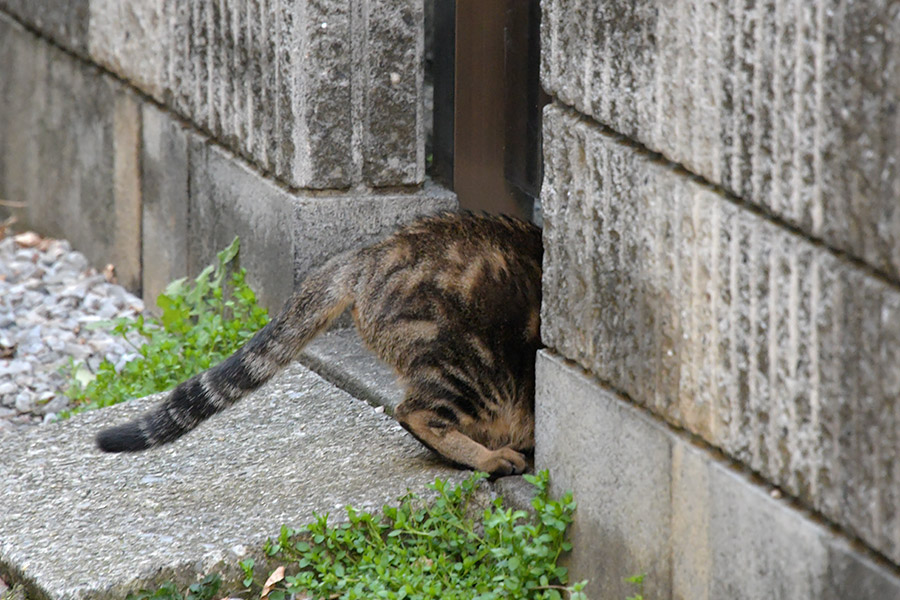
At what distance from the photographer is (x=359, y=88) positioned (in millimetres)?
5152

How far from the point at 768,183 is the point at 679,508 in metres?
0.90

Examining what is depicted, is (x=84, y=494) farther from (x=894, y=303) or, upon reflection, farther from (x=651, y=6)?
(x=894, y=303)

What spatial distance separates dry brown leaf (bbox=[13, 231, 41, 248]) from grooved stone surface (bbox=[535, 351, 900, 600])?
16.5ft

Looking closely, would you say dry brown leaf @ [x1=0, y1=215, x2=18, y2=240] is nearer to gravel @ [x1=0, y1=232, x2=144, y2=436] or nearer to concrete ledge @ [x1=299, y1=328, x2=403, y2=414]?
gravel @ [x1=0, y1=232, x2=144, y2=436]

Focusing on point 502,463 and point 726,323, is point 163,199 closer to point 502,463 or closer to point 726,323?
point 502,463

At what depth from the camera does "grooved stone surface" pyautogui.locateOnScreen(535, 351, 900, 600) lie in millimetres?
2760

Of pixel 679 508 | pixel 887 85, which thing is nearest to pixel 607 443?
pixel 679 508

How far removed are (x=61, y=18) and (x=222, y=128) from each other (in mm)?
2083

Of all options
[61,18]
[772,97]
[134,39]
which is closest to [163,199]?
[134,39]

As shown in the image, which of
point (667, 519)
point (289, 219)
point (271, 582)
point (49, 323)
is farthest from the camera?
point (49, 323)

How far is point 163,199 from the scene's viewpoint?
21.5 ft

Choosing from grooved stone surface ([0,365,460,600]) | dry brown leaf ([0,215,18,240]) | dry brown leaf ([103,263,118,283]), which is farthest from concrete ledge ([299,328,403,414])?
dry brown leaf ([0,215,18,240])

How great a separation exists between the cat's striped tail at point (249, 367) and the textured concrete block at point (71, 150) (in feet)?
8.65

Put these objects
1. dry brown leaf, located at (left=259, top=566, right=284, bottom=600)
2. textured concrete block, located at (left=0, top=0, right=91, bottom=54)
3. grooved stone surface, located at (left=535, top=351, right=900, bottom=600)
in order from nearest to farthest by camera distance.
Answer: grooved stone surface, located at (left=535, top=351, right=900, bottom=600) → dry brown leaf, located at (left=259, top=566, right=284, bottom=600) → textured concrete block, located at (left=0, top=0, right=91, bottom=54)
